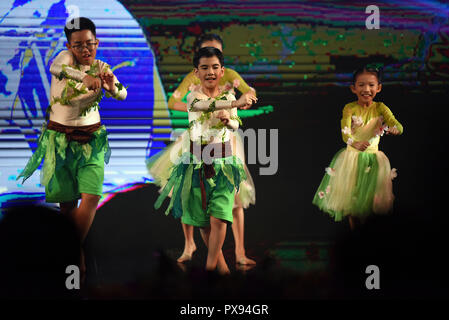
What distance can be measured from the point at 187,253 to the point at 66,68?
1.49 metres

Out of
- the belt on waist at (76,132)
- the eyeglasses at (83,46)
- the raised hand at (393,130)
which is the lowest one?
the belt on waist at (76,132)

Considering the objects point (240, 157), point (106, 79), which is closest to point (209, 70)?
point (106, 79)

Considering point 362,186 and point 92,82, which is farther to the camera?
point 362,186

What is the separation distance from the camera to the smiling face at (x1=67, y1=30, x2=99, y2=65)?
160 inches

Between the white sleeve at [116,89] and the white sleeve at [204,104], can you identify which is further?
the white sleeve at [116,89]

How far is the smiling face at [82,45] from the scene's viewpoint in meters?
4.06

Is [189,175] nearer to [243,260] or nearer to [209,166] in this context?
[209,166]

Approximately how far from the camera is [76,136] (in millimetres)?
4133

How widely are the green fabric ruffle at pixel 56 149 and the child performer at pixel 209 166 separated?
53 centimetres

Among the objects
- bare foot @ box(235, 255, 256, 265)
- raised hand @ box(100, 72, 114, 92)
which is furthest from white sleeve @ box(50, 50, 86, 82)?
bare foot @ box(235, 255, 256, 265)

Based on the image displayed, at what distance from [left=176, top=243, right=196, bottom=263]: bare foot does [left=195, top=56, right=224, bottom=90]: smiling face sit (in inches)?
47.0

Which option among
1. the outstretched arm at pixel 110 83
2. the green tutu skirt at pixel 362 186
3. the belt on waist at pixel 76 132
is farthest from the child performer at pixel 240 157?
the green tutu skirt at pixel 362 186

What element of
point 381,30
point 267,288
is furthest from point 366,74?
point 267,288

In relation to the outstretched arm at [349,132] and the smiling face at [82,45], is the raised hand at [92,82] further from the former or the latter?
the outstretched arm at [349,132]
